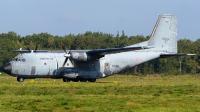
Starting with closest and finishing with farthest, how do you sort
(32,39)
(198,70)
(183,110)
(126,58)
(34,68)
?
1. (183,110)
2. (34,68)
3. (126,58)
4. (198,70)
5. (32,39)

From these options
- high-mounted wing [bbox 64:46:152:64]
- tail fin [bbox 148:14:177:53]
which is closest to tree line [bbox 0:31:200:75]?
tail fin [bbox 148:14:177:53]

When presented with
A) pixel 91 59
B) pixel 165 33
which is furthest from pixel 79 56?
pixel 165 33

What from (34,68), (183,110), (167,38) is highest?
(167,38)

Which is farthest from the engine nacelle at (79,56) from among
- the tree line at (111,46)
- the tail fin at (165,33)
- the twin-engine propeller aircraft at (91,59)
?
the tree line at (111,46)

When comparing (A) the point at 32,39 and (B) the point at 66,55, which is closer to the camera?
(B) the point at 66,55

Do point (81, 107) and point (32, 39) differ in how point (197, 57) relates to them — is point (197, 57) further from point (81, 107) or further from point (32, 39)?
point (81, 107)

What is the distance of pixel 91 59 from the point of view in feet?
143

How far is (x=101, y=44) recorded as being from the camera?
90500 millimetres

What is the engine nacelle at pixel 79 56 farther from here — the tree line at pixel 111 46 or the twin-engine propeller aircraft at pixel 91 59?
the tree line at pixel 111 46

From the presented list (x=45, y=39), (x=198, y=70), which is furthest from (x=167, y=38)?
(x=45, y=39)

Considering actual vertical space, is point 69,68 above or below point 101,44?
below

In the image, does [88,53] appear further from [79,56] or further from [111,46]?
[111,46]

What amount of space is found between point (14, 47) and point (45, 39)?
15.1 meters

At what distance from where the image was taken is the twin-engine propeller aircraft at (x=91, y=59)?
41.8 meters
